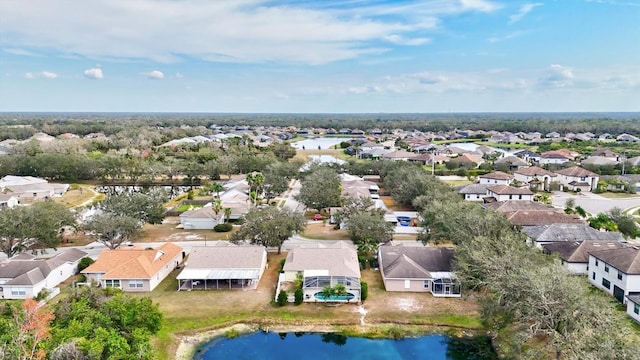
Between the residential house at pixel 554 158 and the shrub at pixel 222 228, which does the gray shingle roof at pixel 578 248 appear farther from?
the residential house at pixel 554 158

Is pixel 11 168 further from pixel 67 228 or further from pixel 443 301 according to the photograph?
pixel 443 301

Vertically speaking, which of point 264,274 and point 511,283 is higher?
point 511,283

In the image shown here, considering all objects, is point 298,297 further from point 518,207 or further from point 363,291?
point 518,207

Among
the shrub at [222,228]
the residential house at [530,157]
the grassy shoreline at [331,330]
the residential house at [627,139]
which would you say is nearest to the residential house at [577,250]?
the grassy shoreline at [331,330]

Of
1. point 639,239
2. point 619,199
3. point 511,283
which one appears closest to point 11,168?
point 511,283

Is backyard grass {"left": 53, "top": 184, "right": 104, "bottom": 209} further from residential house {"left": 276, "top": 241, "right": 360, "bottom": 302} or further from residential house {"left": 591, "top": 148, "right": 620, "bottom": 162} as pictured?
residential house {"left": 591, "top": 148, "right": 620, "bottom": 162}
